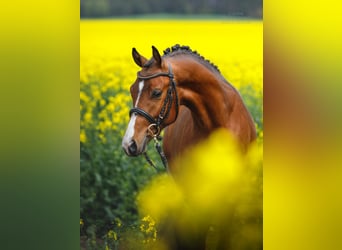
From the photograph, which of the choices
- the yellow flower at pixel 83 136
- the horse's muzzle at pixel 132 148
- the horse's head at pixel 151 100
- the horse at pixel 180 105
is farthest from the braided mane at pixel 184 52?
the yellow flower at pixel 83 136

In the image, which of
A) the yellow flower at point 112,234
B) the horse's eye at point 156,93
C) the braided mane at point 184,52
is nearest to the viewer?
the horse's eye at point 156,93

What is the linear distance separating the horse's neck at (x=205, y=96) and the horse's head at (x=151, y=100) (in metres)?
0.09

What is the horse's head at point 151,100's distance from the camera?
5.40 metres

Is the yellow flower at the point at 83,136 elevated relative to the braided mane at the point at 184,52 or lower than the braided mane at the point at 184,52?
lower

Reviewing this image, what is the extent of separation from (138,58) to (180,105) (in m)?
0.41

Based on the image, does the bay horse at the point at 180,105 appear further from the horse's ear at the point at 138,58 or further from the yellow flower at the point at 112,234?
the yellow flower at the point at 112,234

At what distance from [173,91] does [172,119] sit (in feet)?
0.62

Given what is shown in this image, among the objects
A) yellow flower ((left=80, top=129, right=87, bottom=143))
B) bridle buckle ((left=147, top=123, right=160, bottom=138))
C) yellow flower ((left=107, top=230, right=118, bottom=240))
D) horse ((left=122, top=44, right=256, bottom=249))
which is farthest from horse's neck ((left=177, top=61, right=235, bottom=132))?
yellow flower ((left=107, top=230, right=118, bottom=240))

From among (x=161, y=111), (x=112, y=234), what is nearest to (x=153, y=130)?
(x=161, y=111)

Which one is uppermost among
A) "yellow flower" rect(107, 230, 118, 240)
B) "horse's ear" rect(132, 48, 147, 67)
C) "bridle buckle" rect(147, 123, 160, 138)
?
"horse's ear" rect(132, 48, 147, 67)

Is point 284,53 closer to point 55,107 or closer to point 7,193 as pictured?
point 55,107

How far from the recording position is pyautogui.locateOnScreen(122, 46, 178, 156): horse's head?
17.7 ft

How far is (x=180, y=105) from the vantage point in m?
5.50

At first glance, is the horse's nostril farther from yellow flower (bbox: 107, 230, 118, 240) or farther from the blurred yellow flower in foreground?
yellow flower (bbox: 107, 230, 118, 240)
